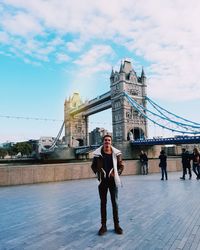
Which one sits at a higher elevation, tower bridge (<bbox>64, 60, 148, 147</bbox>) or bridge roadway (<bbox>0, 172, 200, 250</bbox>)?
tower bridge (<bbox>64, 60, 148, 147</bbox>)

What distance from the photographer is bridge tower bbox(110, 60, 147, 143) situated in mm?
58188

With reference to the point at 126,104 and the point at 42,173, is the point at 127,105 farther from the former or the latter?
the point at 42,173

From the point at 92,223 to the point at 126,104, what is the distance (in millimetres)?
55935

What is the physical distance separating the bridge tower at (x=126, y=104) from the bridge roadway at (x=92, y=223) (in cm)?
4918

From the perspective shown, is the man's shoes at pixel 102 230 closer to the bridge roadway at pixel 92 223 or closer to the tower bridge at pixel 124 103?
the bridge roadway at pixel 92 223

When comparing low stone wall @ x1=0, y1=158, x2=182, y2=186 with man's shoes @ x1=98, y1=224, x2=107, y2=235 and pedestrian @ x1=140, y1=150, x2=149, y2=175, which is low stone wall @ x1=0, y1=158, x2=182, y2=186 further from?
man's shoes @ x1=98, y1=224, x2=107, y2=235

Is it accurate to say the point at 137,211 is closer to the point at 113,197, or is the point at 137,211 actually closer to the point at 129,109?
the point at 113,197

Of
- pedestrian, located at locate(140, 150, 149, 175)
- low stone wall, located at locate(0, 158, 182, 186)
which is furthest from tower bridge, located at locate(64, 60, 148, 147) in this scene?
low stone wall, located at locate(0, 158, 182, 186)

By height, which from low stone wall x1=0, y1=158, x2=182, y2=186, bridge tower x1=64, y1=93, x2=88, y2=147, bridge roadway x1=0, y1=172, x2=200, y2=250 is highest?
bridge tower x1=64, y1=93, x2=88, y2=147

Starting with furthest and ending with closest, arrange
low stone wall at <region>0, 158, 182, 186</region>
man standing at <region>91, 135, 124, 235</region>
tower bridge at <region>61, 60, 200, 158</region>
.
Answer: tower bridge at <region>61, 60, 200, 158</region> < low stone wall at <region>0, 158, 182, 186</region> < man standing at <region>91, 135, 124, 235</region>

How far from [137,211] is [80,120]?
85.1 metres

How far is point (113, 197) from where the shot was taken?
384cm

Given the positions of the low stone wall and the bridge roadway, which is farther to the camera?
the low stone wall

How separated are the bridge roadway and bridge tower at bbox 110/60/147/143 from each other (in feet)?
161
